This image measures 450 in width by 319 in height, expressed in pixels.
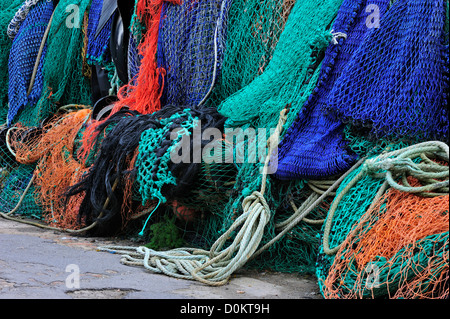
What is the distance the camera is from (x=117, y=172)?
395 centimetres

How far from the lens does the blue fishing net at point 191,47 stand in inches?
172

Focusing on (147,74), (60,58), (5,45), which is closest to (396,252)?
(147,74)

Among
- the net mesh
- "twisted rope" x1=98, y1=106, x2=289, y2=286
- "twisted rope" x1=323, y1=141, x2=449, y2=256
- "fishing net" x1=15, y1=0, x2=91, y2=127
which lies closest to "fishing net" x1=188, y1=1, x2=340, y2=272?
"twisted rope" x1=98, y1=106, x2=289, y2=286

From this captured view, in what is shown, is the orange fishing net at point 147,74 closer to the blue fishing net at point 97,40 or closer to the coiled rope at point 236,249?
the blue fishing net at point 97,40

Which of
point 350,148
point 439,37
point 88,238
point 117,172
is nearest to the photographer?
point 439,37

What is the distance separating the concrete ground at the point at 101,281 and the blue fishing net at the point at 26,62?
2.37 metres

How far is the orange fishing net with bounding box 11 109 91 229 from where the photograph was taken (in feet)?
14.8

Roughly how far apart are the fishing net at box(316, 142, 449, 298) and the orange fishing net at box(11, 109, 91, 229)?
7.37 ft

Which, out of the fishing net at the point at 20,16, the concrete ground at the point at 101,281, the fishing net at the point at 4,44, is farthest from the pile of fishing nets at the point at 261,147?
the fishing net at the point at 4,44

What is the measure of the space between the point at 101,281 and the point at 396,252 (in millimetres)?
1436

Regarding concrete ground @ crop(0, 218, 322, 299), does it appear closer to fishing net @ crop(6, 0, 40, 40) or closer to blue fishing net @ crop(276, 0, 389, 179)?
blue fishing net @ crop(276, 0, 389, 179)

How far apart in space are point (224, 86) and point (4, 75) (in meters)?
3.05
